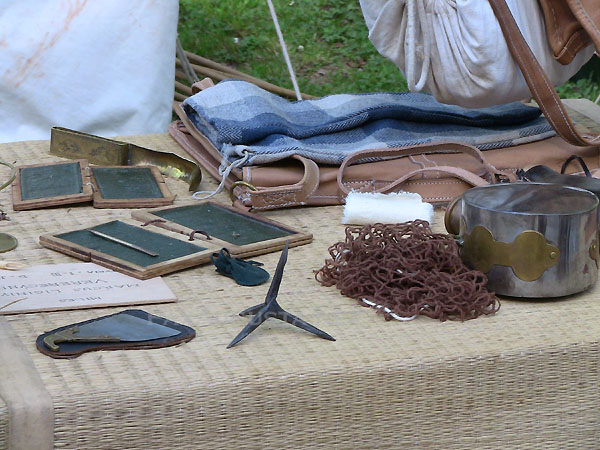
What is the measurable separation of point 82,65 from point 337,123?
2.98 feet

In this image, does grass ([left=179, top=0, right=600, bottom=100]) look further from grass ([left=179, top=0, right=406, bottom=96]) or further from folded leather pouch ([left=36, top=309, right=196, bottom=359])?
folded leather pouch ([left=36, top=309, right=196, bottom=359])

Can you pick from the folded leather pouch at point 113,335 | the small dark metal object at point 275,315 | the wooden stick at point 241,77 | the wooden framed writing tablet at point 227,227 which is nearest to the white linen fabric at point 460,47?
the wooden framed writing tablet at point 227,227

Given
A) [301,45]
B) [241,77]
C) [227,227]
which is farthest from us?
[301,45]

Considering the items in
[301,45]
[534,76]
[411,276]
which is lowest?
[301,45]

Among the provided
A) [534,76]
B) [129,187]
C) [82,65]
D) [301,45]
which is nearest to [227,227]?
[129,187]

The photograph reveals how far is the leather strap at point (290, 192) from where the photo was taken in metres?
1.86

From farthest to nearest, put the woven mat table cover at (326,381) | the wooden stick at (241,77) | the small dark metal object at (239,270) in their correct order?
1. the wooden stick at (241,77)
2. the small dark metal object at (239,270)
3. the woven mat table cover at (326,381)

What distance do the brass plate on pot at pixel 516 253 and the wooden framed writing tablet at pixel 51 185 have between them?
2.84 feet

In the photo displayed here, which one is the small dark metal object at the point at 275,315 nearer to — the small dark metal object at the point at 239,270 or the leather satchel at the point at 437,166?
the small dark metal object at the point at 239,270

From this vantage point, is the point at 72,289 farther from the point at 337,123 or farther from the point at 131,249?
the point at 337,123

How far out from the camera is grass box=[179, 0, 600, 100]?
432 cm

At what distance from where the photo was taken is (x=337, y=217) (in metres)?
1.88

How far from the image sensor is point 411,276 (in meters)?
1.41

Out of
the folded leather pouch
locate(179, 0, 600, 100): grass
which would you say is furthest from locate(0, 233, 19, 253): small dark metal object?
locate(179, 0, 600, 100): grass
